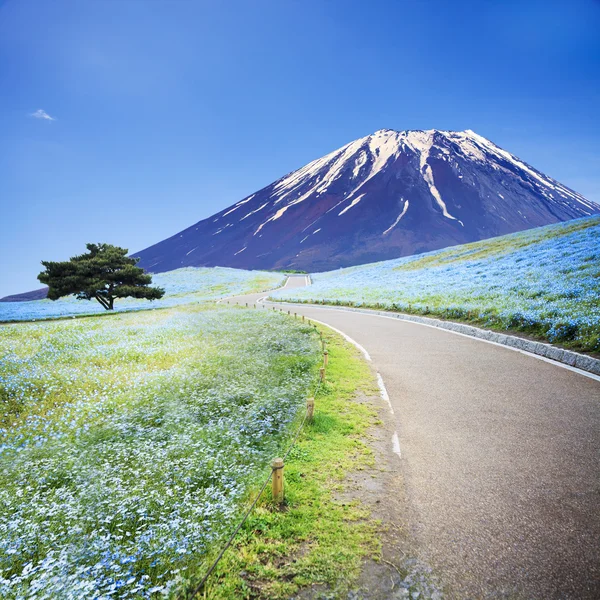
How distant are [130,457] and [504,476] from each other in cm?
675

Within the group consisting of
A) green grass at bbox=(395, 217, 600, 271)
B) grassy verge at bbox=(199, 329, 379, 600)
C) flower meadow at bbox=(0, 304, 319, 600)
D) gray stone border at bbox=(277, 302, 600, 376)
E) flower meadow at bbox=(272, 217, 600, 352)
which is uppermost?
green grass at bbox=(395, 217, 600, 271)

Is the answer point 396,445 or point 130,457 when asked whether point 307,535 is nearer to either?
point 396,445

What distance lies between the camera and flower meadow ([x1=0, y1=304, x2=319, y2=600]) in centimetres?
419

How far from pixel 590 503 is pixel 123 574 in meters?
6.17

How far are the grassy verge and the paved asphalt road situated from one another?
0.82 m

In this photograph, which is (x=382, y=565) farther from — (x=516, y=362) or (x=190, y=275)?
(x=190, y=275)

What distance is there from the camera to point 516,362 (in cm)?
1186

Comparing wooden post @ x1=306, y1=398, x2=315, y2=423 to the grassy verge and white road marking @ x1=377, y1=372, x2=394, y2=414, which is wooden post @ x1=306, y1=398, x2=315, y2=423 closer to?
the grassy verge

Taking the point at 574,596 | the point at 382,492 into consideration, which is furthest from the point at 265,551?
the point at 574,596

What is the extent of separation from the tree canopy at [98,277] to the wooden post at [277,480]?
42923mm

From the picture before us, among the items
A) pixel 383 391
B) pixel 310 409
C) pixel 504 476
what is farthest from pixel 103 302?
pixel 504 476

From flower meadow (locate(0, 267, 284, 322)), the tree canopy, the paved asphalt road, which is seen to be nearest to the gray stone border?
the paved asphalt road

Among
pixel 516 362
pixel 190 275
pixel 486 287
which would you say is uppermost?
pixel 190 275

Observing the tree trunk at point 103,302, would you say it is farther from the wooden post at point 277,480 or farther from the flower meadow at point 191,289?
the wooden post at point 277,480
